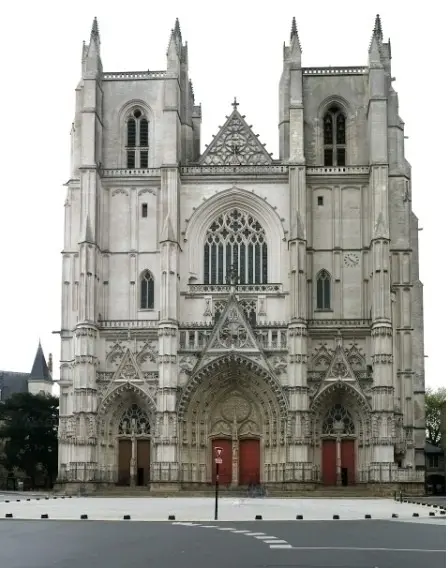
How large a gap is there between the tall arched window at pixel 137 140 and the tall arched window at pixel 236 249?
6.60 metres

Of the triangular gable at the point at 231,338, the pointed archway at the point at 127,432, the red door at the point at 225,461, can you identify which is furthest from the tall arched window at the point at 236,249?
the red door at the point at 225,461

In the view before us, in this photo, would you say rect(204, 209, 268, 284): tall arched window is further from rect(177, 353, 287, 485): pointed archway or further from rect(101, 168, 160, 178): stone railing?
rect(177, 353, 287, 485): pointed archway

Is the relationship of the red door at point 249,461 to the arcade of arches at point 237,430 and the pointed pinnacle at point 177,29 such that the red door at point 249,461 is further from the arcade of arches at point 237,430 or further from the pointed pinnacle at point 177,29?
the pointed pinnacle at point 177,29

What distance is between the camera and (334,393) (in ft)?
224

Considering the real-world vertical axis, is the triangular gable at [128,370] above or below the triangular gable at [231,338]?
below

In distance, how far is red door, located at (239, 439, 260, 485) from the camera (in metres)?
69.5

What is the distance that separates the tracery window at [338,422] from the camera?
225ft

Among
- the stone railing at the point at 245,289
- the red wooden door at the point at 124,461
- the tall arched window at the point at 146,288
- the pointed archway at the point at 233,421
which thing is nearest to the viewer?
the pointed archway at the point at 233,421

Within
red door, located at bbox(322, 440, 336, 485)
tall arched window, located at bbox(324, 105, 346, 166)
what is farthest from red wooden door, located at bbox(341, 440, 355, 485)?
tall arched window, located at bbox(324, 105, 346, 166)

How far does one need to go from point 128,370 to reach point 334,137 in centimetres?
2070

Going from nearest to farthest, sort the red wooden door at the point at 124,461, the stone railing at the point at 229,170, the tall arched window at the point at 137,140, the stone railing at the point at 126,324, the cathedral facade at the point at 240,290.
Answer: the cathedral facade at the point at 240,290
the red wooden door at the point at 124,461
the stone railing at the point at 126,324
the stone railing at the point at 229,170
the tall arched window at the point at 137,140

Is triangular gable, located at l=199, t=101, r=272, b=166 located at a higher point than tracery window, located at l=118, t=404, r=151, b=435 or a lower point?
higher

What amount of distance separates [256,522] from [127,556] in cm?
1353

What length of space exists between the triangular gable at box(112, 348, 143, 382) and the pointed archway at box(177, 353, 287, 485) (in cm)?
327
